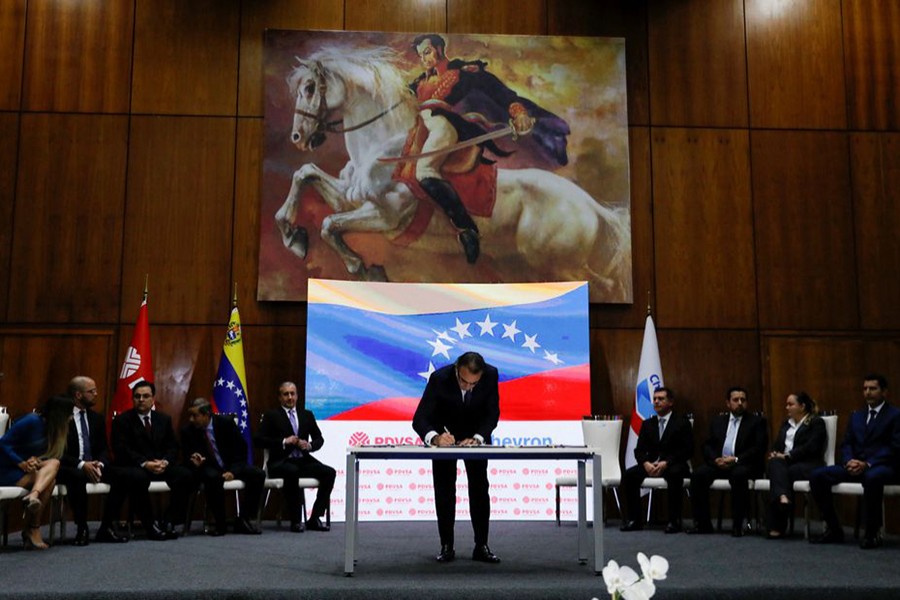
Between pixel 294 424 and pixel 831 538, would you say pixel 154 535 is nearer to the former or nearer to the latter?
pixel 294 424

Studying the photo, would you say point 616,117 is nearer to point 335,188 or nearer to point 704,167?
point 704,167

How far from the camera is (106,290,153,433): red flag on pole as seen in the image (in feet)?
25.3

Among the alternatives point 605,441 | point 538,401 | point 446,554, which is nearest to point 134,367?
point 538,401

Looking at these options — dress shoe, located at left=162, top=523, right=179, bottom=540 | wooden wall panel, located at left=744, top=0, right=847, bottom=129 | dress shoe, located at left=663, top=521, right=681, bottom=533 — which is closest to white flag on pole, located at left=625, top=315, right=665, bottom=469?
dress shoe, located at left=663, top=521, right=681, bottom=533

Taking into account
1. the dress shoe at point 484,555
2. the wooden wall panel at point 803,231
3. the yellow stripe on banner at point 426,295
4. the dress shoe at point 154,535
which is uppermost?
the wooden wall panel at point 803,231

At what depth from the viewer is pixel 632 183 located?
876 centimetres

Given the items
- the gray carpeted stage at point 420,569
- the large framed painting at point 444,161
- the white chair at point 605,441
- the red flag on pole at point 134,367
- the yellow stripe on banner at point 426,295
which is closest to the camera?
the gray carpeted stage at point 420,569

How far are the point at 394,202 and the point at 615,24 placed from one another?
9.25 feet

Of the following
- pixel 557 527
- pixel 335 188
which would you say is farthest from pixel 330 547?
pixel 335 188

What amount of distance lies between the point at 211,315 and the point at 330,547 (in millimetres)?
3141

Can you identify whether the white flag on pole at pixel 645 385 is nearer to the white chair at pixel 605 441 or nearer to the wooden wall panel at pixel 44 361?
the white chair at pixel 605 441

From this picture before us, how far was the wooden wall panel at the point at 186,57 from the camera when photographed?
8617 mm

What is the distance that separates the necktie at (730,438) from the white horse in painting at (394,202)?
167 cm

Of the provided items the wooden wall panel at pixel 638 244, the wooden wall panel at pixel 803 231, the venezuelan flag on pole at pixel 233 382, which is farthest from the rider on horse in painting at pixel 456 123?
the venezuelan flag on pole at pixel 233 382
